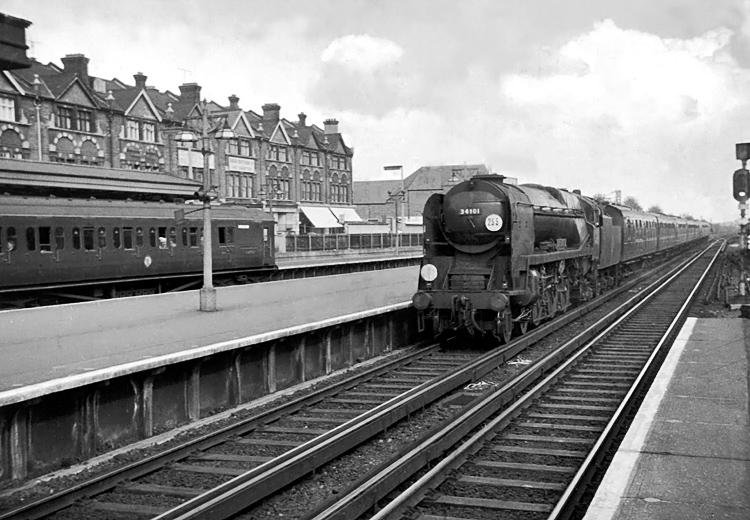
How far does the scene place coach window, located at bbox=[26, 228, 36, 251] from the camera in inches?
829

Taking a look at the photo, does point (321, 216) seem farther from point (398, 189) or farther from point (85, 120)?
point (85, 120)

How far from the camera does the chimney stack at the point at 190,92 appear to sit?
52656 mm

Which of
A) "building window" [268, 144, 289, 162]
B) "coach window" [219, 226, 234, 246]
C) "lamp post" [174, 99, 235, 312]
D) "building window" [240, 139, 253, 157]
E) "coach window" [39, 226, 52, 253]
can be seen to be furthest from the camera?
"building window" [268, 144, 289, 162]

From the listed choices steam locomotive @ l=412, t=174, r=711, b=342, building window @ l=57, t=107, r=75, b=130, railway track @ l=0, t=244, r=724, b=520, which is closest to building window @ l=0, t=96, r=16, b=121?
building window @ l=57, t=107, r=75, b=130

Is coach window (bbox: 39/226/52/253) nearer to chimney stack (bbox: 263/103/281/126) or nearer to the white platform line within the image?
the white platform line

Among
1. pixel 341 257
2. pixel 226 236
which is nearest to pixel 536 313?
pixel 226 236

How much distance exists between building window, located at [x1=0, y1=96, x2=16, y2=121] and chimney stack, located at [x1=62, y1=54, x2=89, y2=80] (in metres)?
6.73

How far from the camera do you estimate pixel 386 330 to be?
16641 mm

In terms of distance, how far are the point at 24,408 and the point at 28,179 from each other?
19.4 meters

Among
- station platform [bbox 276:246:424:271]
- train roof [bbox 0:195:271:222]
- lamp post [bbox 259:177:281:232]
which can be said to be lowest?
station platform [bbox 276:246:424:271]

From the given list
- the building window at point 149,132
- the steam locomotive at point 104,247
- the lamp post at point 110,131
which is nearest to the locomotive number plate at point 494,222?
the steam locomotive at point 104,247

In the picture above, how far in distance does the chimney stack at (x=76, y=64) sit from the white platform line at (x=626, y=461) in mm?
38813

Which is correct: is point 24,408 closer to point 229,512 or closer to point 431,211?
point 229,512

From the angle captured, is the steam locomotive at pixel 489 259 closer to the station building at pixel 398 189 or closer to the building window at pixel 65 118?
the building window at pixel 65 118
